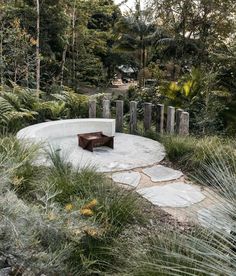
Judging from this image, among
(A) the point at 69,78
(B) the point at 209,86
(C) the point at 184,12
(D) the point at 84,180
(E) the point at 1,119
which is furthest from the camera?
(A) the point at 69,78

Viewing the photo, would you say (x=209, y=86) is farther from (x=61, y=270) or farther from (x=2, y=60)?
(x=61, y=270)

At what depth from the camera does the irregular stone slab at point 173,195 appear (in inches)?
139

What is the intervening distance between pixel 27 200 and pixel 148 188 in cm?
148

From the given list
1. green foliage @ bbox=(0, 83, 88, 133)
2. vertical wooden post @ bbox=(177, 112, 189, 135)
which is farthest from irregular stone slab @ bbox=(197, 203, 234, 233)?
green foliage @ bbox=(0, 83, 88, 133)

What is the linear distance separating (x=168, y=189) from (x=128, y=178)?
21.3 inches

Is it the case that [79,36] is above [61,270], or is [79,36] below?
above

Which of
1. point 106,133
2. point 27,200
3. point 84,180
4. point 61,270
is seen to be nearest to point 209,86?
point 106,133

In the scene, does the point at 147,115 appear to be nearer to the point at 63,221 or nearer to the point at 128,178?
the point at 128,178

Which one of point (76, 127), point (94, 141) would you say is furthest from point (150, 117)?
point (94, 141)

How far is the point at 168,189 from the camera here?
388cm

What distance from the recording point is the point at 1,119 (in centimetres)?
573

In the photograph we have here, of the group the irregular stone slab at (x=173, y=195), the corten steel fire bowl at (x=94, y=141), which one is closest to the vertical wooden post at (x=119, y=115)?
the corten steel fire bowl at (x=94, y=141)

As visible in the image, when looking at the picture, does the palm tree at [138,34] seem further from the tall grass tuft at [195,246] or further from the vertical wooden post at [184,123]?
the tall grass tuft at [195,246]

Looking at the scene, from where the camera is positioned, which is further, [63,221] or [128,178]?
[128,178]
